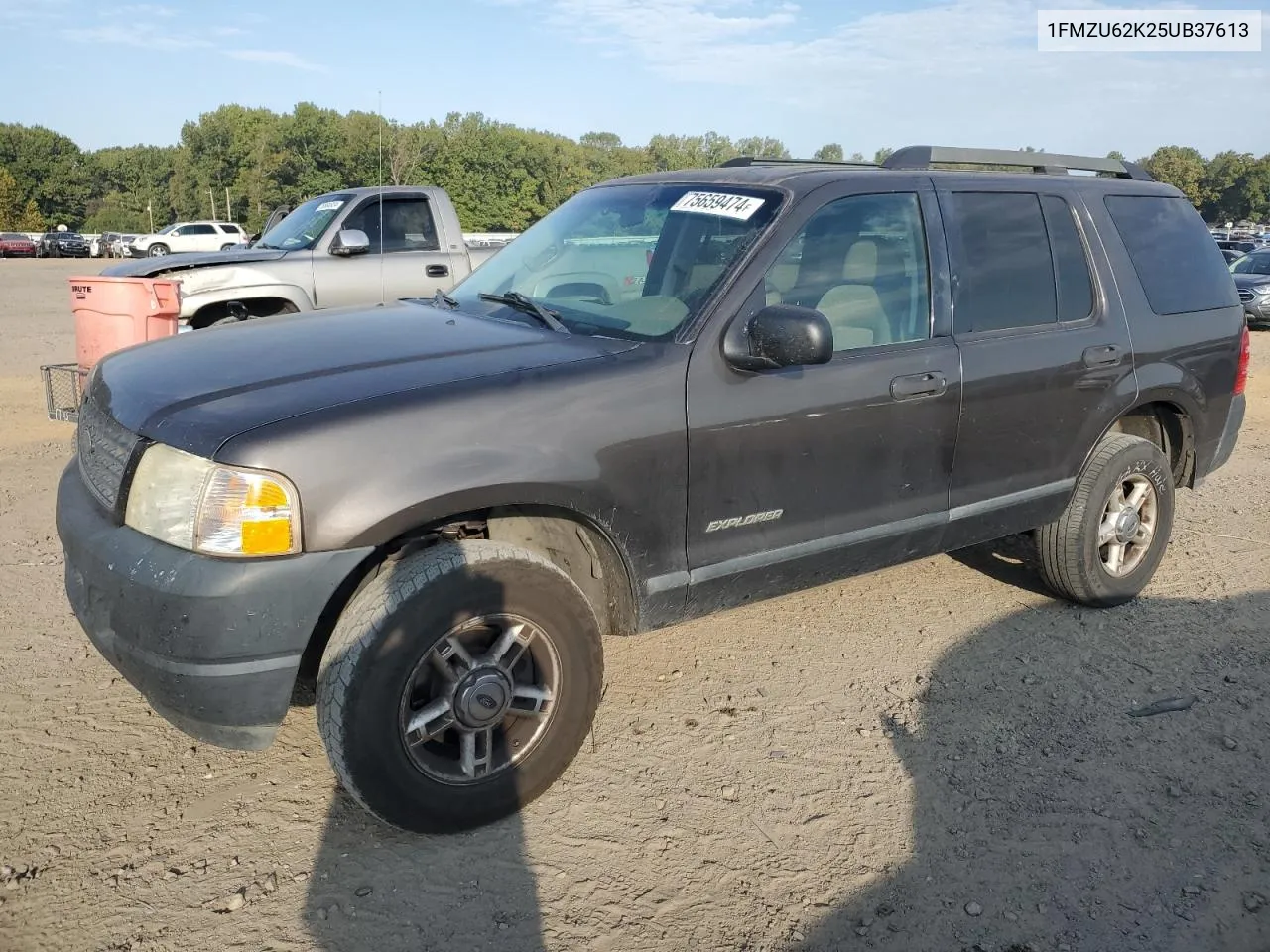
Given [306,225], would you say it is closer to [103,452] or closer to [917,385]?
[103,452]

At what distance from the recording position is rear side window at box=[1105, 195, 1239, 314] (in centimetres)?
460

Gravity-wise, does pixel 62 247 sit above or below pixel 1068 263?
above

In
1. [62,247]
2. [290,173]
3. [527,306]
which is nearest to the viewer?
[527,306]

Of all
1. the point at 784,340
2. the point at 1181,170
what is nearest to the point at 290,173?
the point at 1181,170

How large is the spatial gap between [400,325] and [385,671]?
1.36 m

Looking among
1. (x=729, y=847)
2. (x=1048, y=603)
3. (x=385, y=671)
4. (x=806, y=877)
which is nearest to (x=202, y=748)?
(x=385, y=671)

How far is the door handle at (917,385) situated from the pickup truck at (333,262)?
4820 millimetres

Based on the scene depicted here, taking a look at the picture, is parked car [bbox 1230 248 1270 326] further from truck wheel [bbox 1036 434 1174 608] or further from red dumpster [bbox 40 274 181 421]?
red dumpster [bbox 40 274 181 421]

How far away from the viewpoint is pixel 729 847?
294 centimetres

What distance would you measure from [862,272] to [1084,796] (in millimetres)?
1952

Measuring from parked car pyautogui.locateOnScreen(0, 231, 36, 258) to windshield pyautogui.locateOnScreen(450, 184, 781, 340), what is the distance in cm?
5226

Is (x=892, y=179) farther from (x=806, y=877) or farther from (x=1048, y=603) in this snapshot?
(x=806, y=877)

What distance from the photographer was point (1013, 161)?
4.50 metres

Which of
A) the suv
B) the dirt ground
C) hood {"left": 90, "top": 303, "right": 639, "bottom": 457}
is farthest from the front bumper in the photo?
the dirt ground
